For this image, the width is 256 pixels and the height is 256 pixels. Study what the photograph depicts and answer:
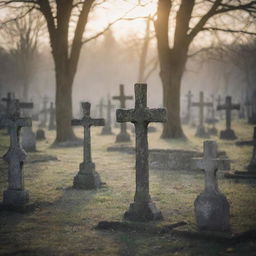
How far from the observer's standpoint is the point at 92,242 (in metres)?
5.55

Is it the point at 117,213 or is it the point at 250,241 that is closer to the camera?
the point at 250,241

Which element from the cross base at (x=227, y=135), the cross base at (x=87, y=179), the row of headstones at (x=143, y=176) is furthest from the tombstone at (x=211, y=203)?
the cross base at (x=227, y=135)

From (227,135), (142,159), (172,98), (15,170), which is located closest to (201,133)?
(227,135)

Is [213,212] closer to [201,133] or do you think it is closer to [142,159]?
[142,159]

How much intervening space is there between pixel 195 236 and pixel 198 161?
3.61 feet

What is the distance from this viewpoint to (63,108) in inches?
781

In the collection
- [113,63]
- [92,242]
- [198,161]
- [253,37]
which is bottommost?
[92,242]

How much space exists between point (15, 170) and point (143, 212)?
2525 millimetres

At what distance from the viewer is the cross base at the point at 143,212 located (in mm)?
6410

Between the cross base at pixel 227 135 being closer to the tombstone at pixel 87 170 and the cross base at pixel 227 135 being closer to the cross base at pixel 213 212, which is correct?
the tombstone at pixel 87 170

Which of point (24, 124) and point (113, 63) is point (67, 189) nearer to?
point (24, 124)

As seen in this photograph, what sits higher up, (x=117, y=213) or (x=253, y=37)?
(x=253, y=37)

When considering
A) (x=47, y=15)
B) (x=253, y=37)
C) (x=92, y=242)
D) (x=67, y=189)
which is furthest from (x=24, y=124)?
(x=253, y=37)

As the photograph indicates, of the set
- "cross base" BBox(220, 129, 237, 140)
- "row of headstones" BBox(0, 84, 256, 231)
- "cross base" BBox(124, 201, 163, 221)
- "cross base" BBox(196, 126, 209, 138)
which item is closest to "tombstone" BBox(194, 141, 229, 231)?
"row of headstones" BBox(0, 84, 256, 231)
